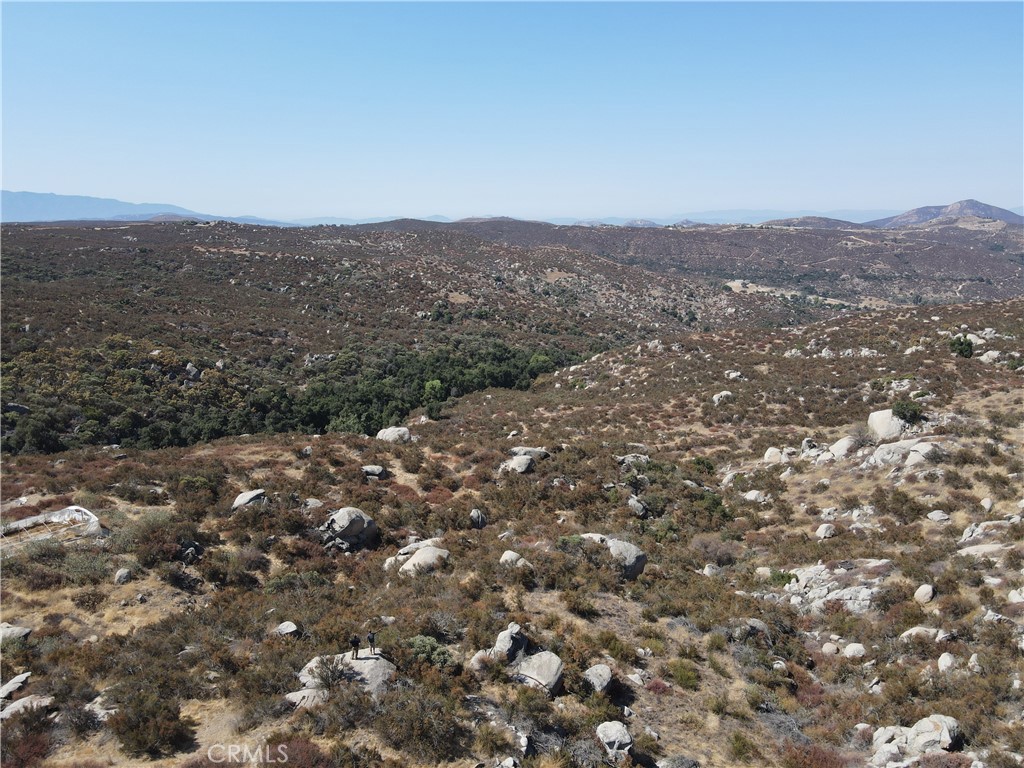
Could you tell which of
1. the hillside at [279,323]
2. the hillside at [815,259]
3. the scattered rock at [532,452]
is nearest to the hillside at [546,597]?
the scattered rock at [532,452]

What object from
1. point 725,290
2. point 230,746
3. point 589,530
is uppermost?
point 725,290

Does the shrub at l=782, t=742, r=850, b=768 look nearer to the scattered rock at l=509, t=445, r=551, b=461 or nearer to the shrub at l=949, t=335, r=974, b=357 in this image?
the scattered rock at l=509, t=445, r=551, b=461

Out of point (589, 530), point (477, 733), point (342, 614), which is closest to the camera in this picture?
point (477, 733)

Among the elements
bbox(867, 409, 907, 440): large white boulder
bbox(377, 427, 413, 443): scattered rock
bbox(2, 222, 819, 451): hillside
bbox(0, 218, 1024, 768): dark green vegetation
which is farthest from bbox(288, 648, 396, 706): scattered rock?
bbox(2, 222, 819, 451): hillside

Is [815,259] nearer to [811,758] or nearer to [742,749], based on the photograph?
[811,758]

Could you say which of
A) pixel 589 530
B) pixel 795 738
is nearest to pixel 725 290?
pixel 589 530

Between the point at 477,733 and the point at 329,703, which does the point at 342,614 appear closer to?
the point at 329,703

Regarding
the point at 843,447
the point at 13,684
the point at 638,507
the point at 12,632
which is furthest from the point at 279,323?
the point at 843,447
